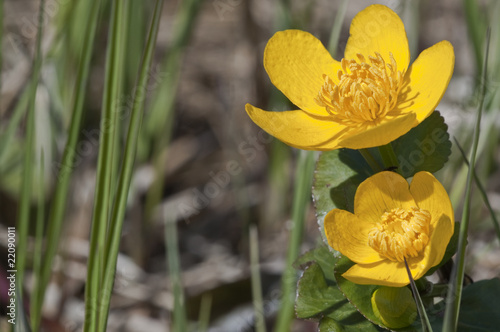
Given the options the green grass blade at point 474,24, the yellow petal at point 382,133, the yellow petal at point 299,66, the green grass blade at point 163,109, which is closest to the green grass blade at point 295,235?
the yellow petal at point 299,66

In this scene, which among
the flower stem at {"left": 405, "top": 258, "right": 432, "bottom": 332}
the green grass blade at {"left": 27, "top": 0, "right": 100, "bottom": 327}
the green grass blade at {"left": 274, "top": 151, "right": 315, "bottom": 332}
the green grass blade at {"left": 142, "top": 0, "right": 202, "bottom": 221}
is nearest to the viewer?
the flower stem at {"left": 405, "top": 258, "right": 432, "bottom": 332}

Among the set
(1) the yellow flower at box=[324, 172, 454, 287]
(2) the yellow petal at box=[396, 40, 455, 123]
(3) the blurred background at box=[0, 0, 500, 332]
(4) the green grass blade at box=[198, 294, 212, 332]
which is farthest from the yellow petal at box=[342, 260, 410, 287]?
(4) the green grass blade at box=[198, 294, 212, 332]

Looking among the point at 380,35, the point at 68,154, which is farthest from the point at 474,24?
the point at 68,154

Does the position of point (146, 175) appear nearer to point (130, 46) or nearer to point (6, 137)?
point (130, 46)

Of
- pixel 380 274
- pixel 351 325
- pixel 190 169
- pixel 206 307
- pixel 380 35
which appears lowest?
pixel 206 307

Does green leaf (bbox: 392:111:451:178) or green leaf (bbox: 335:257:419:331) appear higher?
green leaf (bbox: 392:111:451:178)

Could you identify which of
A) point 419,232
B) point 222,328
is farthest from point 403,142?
point 222,328

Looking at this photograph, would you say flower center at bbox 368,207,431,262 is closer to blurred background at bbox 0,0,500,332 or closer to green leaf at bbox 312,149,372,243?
green leaf at bbox 312,149,372,243

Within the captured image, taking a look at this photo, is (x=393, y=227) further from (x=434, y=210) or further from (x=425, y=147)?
(x=425, y=147)
